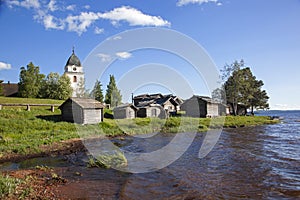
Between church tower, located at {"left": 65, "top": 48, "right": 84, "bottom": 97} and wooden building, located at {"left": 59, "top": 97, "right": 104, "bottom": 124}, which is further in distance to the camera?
church tower, located at {"left": 65, "top": 48, "right": 84, "bottom": 97}

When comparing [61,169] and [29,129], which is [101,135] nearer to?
[29,129]

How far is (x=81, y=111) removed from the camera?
98.3ft

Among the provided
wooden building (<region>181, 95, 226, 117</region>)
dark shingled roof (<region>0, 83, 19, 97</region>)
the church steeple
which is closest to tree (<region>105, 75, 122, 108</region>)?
the church steeple

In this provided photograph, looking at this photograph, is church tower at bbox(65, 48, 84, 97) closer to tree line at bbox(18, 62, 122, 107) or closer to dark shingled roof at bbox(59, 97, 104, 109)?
tree line at bbox(18, 62, 122, 107)

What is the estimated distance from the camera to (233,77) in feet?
181

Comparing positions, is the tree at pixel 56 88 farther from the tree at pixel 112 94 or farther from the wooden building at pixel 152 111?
the wooden building at pixel 152 111

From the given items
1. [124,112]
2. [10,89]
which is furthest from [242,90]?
[10,89]

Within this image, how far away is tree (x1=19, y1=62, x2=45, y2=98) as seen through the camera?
51.7 m

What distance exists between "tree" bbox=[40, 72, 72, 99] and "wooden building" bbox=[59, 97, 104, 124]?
24189 millimetres

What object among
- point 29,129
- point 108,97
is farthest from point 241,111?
point 29,129

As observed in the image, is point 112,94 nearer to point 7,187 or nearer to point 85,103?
point 85,103

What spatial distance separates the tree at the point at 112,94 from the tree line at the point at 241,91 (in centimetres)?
2773

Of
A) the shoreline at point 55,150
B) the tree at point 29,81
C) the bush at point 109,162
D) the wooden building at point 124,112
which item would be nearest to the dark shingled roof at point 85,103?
the wooden building at point 124,112

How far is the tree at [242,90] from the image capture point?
54750mm
